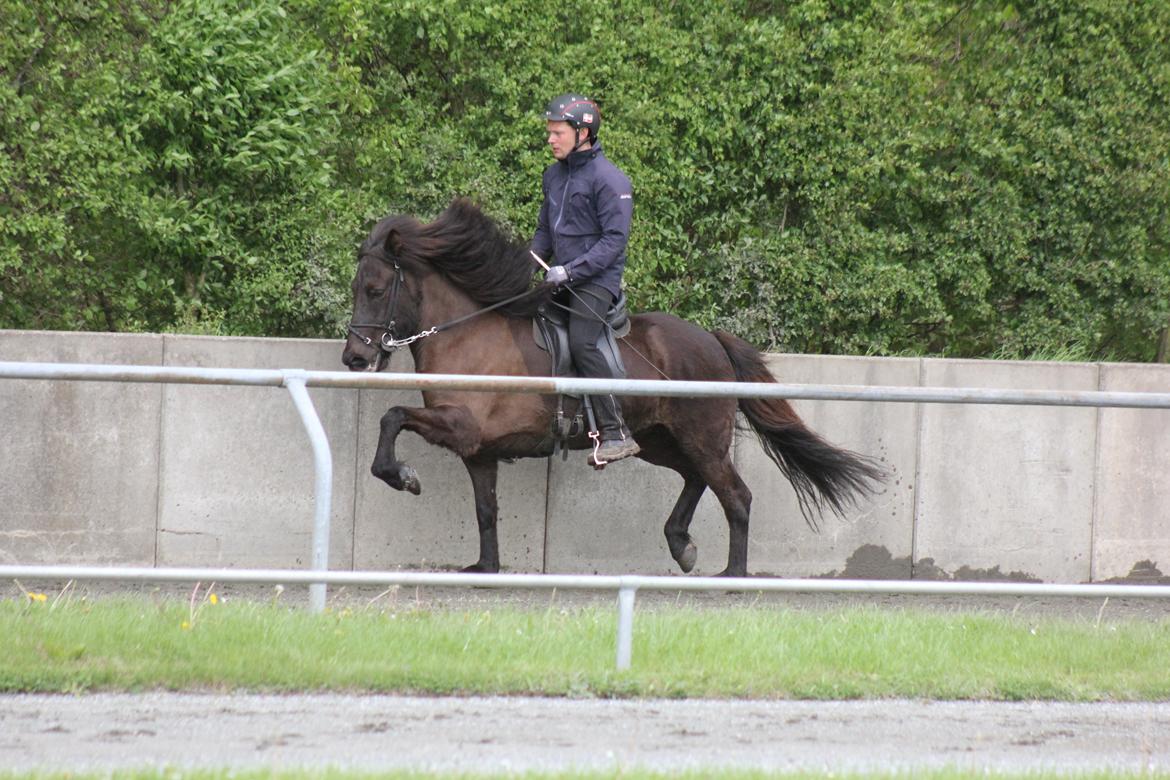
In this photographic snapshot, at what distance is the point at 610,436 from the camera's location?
9.30 metres

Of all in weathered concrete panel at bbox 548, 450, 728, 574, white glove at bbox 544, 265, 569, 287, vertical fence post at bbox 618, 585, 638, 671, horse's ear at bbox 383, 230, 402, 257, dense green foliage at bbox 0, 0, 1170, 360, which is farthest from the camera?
dense green foliage at bbox 0, 0, 1170, 360

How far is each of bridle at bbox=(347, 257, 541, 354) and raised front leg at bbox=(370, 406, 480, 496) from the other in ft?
1.39

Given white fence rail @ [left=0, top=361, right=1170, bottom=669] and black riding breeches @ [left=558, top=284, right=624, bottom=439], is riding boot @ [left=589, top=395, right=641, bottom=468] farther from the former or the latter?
white fence rail @ [left=0, top=361, right=1170, bottom=669]

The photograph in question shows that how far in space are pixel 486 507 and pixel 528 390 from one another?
3.45m

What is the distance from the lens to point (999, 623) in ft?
23.1

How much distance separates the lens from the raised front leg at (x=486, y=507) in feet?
31.0

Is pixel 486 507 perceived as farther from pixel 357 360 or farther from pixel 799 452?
pixel 799 452

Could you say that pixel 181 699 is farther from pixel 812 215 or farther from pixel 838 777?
pixel 812 215

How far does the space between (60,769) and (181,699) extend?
3.27 ft

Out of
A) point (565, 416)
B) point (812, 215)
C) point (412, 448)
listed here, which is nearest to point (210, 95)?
point (412, 448)

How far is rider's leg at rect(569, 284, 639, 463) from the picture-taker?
9.20m

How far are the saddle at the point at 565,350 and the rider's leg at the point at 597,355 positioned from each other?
0.06 m

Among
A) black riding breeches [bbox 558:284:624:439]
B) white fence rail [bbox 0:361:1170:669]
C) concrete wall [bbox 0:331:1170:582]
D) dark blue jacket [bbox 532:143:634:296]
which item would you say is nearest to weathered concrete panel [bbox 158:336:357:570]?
concrete wall [bbox 0:331:1170:582]

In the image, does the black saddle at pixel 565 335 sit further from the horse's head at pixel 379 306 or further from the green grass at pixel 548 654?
the green grass at pixel 548 654
